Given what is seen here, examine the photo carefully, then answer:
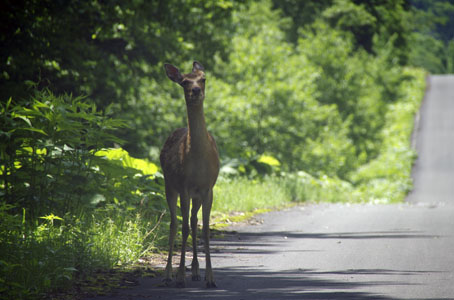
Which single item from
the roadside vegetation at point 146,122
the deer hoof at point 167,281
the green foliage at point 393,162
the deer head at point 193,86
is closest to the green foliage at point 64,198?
the roadside vegetation at point 146,122

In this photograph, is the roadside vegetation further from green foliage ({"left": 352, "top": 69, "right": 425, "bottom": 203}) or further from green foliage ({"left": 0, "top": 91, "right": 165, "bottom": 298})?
green foliage ({"left": 352, "top": 69, "right": 425, "bottom": 203})

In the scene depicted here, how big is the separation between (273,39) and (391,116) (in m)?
22.6

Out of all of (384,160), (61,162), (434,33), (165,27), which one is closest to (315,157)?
(384,160)

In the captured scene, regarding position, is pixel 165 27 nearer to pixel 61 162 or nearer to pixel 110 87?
pixel 110 87

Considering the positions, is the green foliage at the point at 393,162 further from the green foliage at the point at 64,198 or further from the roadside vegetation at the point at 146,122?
the green foliage at the point at 64,198

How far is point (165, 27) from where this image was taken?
21.7 metres

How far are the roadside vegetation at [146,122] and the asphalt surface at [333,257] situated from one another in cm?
121

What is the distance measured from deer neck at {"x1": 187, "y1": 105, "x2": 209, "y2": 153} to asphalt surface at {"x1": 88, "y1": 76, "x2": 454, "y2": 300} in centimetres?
157

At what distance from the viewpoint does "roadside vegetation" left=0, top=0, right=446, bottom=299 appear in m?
10.5

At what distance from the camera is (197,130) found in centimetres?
876

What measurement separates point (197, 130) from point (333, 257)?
10.5ft

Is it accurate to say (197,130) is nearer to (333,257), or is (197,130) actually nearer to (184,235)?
(184,235)

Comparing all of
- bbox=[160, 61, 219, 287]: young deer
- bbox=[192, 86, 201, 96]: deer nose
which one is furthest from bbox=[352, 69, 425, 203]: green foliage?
bbox=[192, 86, 201, 96]: deer nose

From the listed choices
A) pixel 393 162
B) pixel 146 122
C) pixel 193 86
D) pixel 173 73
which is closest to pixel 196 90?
pixel 193 86
